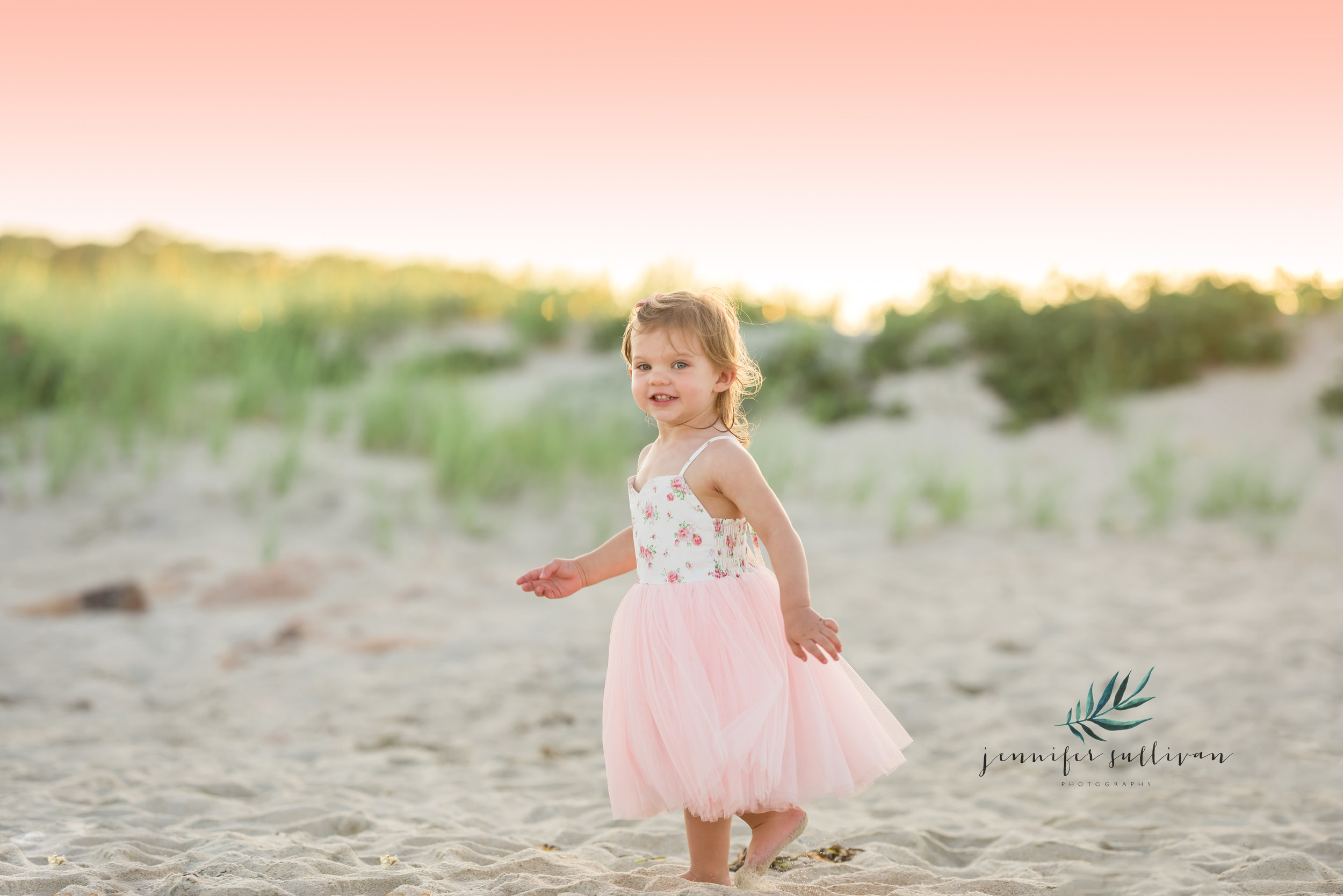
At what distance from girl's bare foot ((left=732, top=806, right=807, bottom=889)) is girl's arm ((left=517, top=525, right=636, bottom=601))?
71cm

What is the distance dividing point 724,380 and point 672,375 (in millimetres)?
158

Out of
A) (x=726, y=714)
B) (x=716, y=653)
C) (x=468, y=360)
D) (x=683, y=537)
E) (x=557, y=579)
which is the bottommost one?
(x=726, y=714)

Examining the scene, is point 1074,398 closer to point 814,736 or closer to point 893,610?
point 893,610

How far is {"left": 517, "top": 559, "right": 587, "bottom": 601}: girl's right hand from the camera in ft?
8.73

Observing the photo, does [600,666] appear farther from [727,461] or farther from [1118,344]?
[1118,344]

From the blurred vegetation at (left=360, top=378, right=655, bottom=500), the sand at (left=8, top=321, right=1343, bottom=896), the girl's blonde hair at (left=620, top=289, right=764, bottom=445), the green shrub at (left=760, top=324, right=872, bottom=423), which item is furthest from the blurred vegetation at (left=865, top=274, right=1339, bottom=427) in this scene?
the girl's blonde hair at (left=620, top=289, right=764, bottom=445)

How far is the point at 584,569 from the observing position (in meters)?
2.70

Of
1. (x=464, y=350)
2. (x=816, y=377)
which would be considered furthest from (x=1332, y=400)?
(x=464, y=350)

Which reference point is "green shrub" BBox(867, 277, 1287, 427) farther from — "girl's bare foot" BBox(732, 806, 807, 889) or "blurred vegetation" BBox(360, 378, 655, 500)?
"girl's bare foot" BBox(732, 806, 807, 889)

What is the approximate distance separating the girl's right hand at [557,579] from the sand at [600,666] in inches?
28.2

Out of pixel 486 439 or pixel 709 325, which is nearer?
pixel 709 325

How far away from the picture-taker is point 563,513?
314 inches

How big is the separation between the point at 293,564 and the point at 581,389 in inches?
162

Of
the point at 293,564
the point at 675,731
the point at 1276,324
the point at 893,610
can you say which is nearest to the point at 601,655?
the point at 893,610
